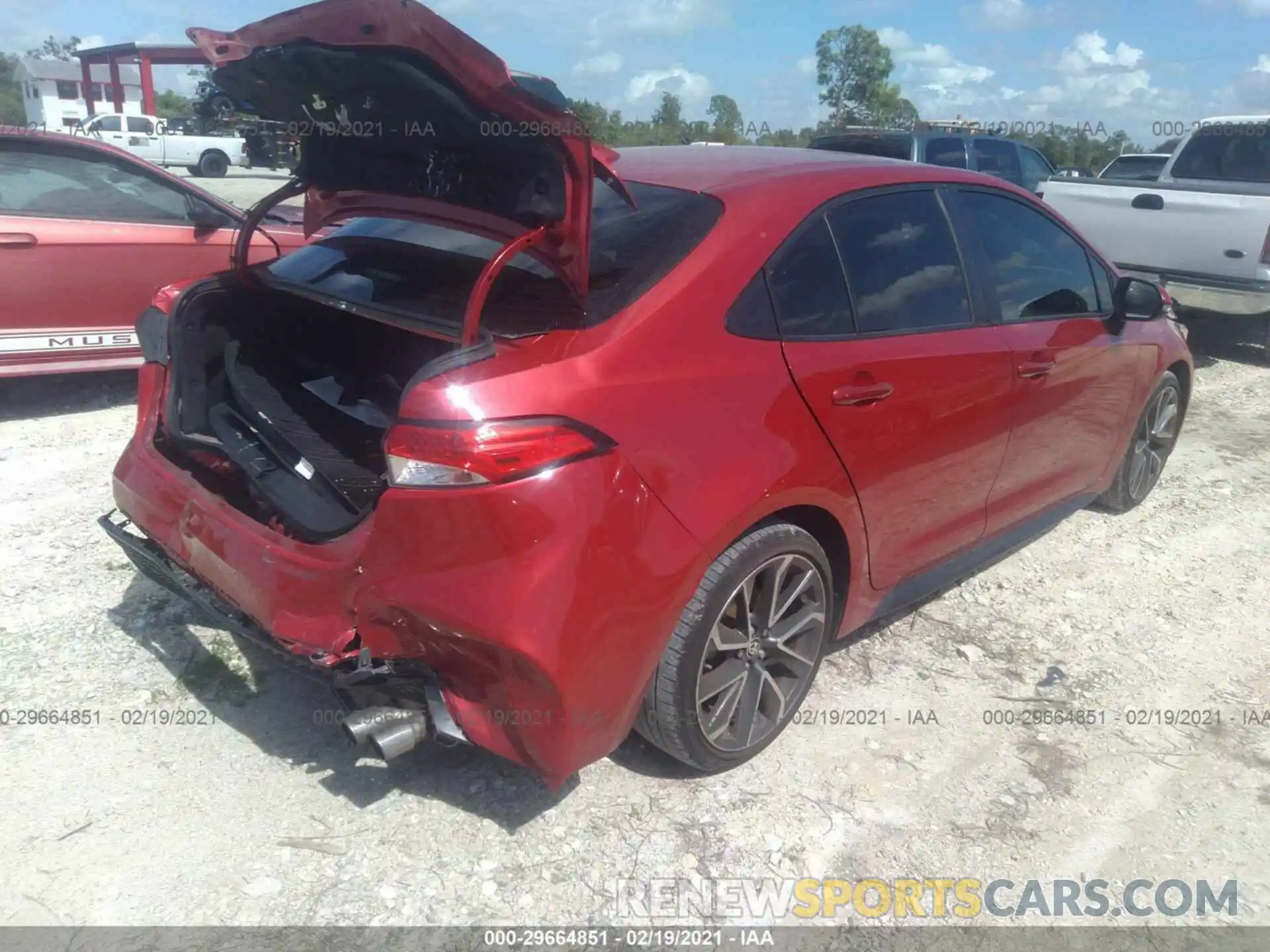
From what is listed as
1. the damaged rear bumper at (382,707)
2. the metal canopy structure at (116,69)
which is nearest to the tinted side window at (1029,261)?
the damaged rear bumper at (382,707)

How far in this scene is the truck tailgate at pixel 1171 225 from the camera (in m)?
7.34

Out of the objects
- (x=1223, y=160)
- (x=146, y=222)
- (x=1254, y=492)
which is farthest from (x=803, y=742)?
(x=1223, y=160)

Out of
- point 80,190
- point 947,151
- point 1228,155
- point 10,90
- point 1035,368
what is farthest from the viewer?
point 10,90

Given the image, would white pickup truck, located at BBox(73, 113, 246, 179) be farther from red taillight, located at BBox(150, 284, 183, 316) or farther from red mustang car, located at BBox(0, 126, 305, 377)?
red taillight, located at BBox(150, 284, 183, 316)

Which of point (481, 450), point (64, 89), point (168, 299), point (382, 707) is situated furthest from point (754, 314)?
point (64, 89)

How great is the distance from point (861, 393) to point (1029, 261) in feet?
4.47

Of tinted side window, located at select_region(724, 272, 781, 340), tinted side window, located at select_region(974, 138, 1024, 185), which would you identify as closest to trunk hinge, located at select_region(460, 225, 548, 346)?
tinted side window, located at select_region(724, 272, 781, 340)

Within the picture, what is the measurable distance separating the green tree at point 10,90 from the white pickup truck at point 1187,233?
48.6 meters

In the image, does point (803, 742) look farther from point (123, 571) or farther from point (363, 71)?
point (123, 571)

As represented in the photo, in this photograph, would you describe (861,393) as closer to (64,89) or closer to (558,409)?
(558,409)

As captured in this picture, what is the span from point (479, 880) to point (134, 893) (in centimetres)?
84

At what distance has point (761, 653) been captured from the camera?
2.94 metres

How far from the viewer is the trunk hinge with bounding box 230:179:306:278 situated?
10.5 ft

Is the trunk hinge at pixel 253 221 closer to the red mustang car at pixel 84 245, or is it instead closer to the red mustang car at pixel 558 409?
the red mustang car at pixel 558 409
